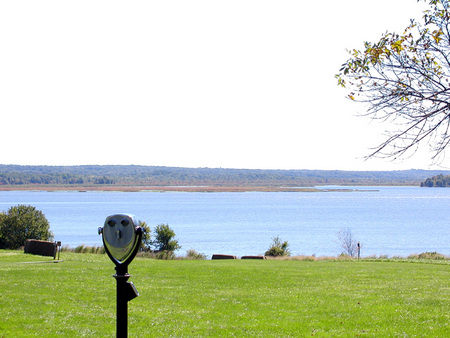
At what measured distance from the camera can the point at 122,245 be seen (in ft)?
17.0

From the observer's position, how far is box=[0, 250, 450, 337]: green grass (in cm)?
979

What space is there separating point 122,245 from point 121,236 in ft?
0.30

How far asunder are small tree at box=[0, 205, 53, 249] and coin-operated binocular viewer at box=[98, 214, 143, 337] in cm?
3122

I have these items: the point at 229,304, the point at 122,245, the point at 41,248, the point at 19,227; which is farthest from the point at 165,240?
the point at 122,245

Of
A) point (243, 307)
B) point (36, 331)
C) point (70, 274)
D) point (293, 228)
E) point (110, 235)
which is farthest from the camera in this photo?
point (293, 228)

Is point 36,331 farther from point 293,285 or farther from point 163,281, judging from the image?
point 293,285

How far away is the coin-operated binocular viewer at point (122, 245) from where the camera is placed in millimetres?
5152

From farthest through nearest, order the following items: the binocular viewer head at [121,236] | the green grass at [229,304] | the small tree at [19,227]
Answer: the small tree at [19,227]
the green grass at [229,304]
the binocular viewer head at [121,236]

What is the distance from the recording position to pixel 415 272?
19469mm

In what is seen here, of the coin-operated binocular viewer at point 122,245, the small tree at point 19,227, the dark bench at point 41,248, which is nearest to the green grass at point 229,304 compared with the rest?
the coin-operated binocular viewer at point 122,245

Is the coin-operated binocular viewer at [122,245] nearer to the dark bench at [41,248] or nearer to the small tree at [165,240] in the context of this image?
the dark bench at [41,248]

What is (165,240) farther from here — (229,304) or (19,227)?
(229,304)

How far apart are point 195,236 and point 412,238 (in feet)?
102

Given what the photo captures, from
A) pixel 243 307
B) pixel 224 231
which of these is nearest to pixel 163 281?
pixel 243 307
